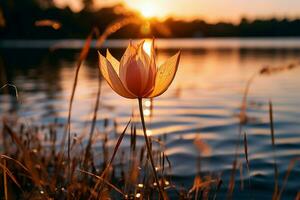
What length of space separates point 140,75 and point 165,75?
0.14m

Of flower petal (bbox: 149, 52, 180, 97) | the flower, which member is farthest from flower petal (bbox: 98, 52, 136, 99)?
flower petal (bbox: 149, 52, 180, 97)

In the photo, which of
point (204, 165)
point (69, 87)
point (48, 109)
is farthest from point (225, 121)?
point (69, 87)

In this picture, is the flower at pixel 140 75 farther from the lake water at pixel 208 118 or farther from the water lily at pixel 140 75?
the lake water at pixel 208 118

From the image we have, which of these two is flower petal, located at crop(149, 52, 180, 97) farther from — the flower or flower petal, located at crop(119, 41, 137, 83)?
flower petal, located at crop(119, 41, 137, 83)

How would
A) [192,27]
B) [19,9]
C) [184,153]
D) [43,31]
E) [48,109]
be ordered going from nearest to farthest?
[184,153] < [48,109] < [19,9] < [43,31] < [192,27]

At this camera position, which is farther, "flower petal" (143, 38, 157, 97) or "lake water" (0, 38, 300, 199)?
"lake water" (0, 38, 300, 199)

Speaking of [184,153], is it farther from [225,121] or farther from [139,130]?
[225,121]

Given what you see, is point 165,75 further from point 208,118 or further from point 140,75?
point 208,118

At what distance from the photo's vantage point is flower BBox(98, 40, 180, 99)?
2.29 m

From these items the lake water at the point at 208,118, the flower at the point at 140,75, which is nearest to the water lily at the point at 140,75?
the flower at the point at 140,75

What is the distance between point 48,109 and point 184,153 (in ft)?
19.3

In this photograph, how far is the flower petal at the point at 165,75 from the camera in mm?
2305

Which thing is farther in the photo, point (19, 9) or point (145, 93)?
point (19, 9)

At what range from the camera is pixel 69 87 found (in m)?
18.2
